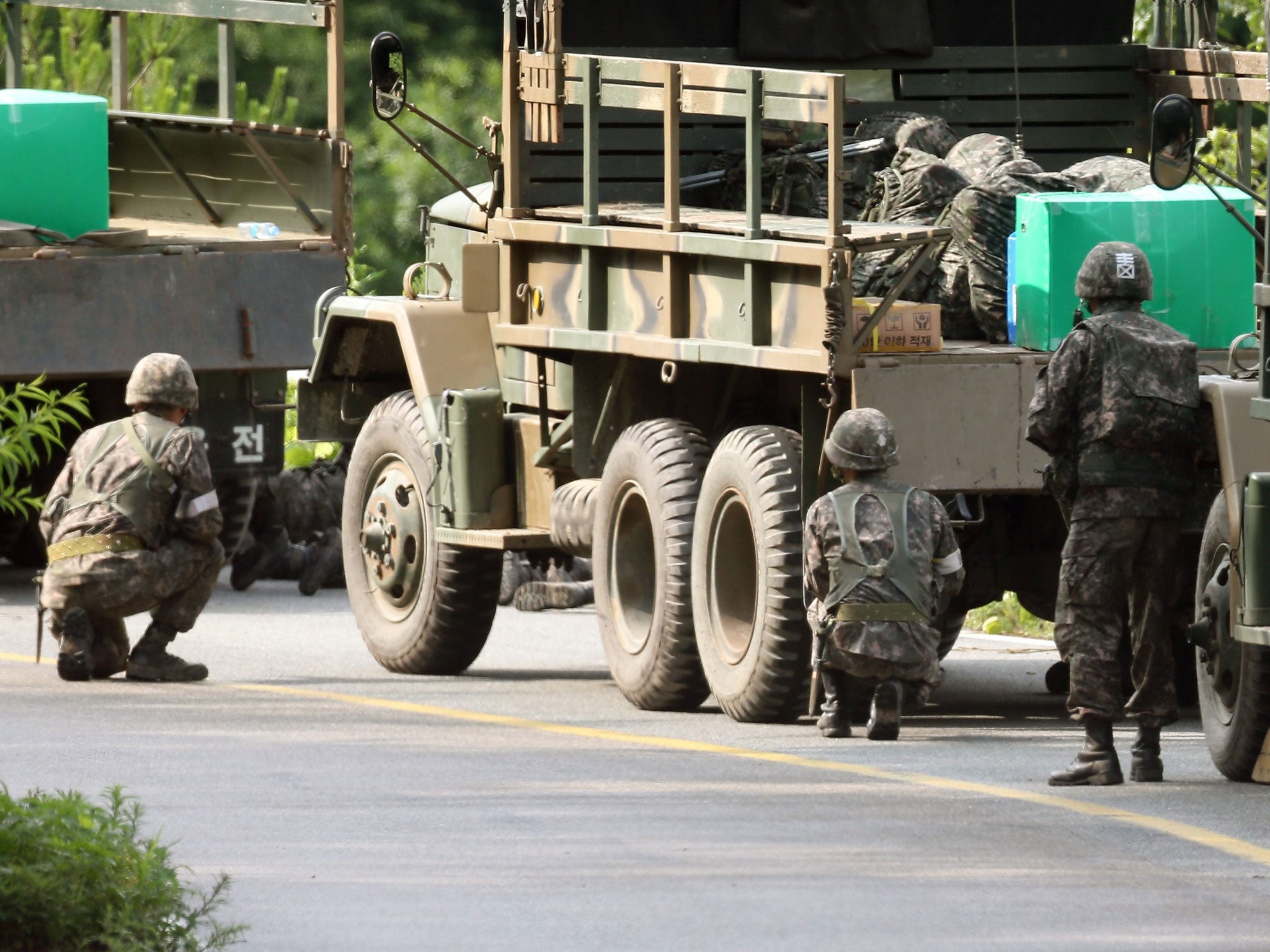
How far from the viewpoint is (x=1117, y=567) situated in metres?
8.91

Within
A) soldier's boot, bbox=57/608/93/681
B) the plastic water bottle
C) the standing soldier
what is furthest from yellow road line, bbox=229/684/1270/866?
the plastic water bottle

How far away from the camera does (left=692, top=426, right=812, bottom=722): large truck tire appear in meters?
10.1

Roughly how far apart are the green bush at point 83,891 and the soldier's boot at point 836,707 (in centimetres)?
390

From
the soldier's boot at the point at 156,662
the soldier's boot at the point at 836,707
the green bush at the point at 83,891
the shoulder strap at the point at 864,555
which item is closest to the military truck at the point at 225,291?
the soldier's boot at the point at 156,662

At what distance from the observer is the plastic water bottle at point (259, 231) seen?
15.2 m

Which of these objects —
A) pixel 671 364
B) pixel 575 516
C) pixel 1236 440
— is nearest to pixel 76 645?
pixel 575 516

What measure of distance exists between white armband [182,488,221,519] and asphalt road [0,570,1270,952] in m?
0.67

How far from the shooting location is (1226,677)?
897 cm

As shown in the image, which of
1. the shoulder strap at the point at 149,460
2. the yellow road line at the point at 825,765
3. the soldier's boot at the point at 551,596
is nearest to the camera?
the yellow road line at the point at 825,765

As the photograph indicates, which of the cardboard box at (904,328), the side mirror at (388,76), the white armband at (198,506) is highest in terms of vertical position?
the side mirror at (388,76)

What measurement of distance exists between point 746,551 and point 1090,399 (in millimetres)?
1965

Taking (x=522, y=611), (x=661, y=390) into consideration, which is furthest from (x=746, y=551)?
(x=522, y=611)

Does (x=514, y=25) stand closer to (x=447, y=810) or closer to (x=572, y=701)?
(x=572, y=701)

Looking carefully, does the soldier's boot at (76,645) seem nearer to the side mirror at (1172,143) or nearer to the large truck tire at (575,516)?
the large truck tire at (575,516)
